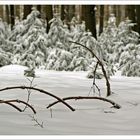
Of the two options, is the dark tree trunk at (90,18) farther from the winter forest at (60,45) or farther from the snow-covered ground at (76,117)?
the snow-covered ground at (76,117)

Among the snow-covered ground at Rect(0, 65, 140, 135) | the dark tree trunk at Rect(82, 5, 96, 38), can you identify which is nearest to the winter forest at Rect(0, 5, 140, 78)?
the dark tree trunk at Rect(82, 5, 96, 38)

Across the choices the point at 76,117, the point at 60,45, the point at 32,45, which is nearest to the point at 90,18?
the point at 60,45

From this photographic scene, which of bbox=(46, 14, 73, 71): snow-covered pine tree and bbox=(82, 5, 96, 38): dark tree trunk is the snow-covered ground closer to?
bbox=(46, 14, 73, 71): snow-covered pine tree

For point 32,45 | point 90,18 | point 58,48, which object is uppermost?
point 90,18

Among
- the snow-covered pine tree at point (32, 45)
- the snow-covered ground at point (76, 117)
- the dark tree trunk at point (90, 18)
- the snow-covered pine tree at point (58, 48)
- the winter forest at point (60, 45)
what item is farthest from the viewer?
the dark tree trunk at point (90, 18)

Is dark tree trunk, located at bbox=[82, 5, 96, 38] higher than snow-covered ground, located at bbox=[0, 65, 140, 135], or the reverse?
dark tree trunk, located at bbox=[82, 5, 96, 38]

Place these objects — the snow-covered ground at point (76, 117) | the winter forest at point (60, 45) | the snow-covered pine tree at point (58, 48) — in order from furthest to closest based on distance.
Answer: the snow-covered pine tree at point (58, 48) → the winter forest at point (60, 45) → the snow-covered ground at point (76, 117)

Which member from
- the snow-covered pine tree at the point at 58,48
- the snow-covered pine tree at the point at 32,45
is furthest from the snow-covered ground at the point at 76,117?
the snow-covered pine tree at the point at 32,45

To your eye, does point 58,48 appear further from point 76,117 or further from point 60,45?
point 76,117

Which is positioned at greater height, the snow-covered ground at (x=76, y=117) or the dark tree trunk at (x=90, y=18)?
the dark tree trunk at (x=90, y=18)

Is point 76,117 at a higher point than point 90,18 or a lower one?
lower

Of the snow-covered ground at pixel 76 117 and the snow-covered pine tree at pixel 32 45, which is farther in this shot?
the snow-covered pine tree at pixel 32 45

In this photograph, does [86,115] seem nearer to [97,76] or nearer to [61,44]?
[97,76]

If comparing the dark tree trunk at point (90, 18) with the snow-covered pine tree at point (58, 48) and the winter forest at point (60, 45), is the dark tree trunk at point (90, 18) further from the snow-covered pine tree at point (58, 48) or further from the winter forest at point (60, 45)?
the snow-covered pine tree at point (58, 48)
